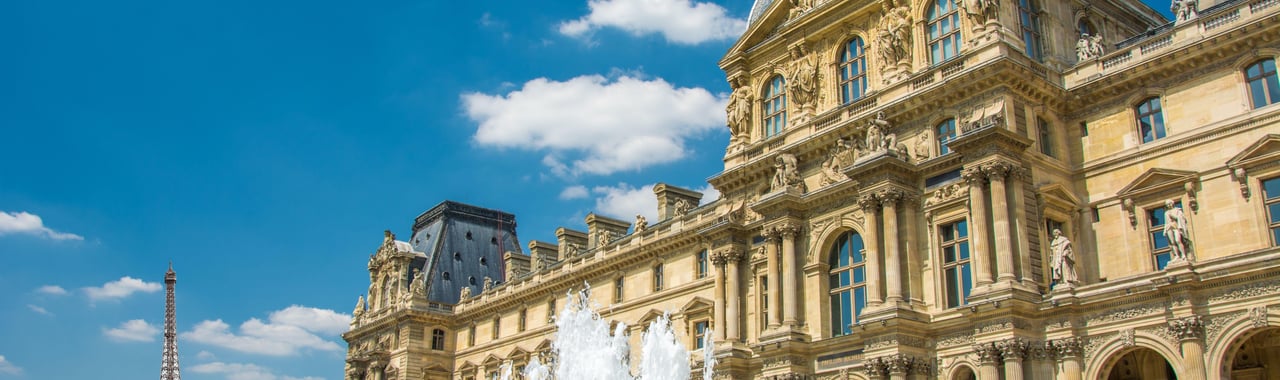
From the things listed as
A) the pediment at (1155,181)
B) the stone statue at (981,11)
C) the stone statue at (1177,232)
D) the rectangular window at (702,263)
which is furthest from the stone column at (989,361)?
the rectangular window at (702,263)

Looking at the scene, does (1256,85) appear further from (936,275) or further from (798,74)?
(798,74)

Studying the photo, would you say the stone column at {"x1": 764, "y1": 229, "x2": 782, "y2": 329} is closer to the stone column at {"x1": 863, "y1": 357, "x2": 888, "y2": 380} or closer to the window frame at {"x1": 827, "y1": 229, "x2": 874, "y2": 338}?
the window frame at {"x1": 827, "y1": 229, "x2": 874, "y2": 338}

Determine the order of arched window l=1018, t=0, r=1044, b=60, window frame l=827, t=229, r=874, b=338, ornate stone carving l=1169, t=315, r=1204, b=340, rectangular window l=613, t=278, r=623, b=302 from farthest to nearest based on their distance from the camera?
rectangular window l=613, t=278, r=623, b=302 < window frame l=827, t=229, r=874, b=338 < arched window l=1018, t=0, r=1044, b=60 < ornate stone carving l=1169, t=315, r=1204, b=340

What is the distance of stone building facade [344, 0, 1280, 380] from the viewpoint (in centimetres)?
2459

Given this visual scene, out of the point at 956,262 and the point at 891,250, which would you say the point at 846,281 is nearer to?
the point at 891,250

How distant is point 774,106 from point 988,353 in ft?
45.2

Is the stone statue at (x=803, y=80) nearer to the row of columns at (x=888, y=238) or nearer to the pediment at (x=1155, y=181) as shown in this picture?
the row of columns at (x=888, y=238)

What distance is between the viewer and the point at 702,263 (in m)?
41.7

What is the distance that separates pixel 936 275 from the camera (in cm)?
2883

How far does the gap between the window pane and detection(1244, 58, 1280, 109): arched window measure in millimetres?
1871

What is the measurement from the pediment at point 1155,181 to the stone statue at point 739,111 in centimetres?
1383

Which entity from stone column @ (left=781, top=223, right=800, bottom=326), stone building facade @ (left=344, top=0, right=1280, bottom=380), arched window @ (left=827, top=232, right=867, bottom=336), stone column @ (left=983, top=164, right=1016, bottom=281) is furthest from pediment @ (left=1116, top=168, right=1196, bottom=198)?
stone column @ (left=781, top=223, right=800, bottom=326)

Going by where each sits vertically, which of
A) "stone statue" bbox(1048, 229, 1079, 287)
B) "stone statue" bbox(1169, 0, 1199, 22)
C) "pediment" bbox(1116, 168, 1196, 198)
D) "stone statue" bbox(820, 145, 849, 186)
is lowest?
"stone statue" bbox(1048, 229, 1079, 287)

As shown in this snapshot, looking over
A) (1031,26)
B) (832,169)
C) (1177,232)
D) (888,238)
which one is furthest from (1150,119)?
(832,169)
